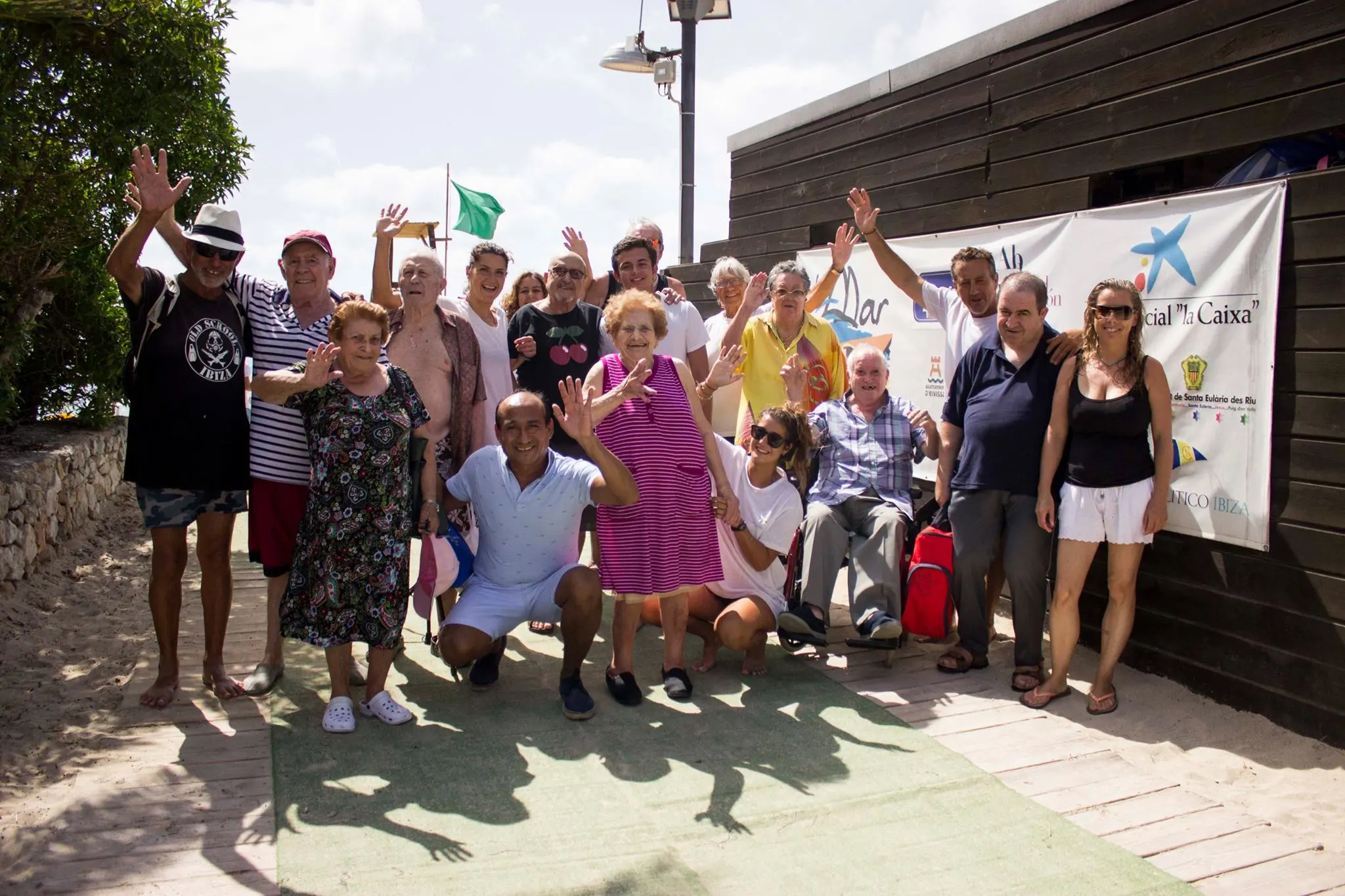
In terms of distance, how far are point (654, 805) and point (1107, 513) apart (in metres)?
2.22

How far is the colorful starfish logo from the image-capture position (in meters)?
4.57

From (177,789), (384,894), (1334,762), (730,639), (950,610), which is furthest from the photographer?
(950,610)

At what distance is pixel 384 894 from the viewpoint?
283 centimetres

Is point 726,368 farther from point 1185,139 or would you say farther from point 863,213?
point 1185,139

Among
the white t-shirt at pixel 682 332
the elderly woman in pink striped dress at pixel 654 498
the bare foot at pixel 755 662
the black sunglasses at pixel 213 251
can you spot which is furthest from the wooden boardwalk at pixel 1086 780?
the black sunglasses at pixel 213 251

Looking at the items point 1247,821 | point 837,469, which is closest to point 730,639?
point 837,469

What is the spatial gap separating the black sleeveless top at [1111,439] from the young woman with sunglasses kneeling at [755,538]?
121 centimetres

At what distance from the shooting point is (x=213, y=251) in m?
3.92

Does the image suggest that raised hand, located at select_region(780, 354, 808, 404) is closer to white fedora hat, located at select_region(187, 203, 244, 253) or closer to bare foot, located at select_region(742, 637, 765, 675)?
bare foot, located at select_region(742, 637, 765, 675)

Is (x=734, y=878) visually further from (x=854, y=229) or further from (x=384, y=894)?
(x=854, y=229)

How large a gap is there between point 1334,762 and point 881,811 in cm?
184

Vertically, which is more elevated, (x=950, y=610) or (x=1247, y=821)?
(x=950, y=610)

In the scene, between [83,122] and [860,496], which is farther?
[860,496]

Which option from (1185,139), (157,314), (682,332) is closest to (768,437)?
(682,332)
